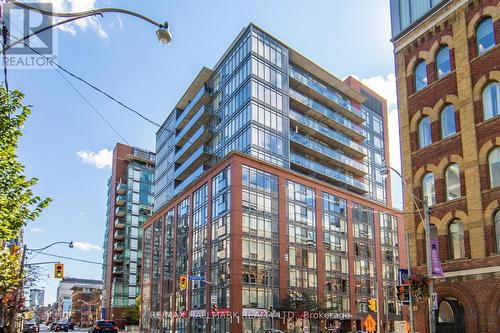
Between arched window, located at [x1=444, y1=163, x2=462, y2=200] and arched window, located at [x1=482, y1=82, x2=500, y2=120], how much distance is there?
2875mm

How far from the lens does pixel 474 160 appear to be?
74.6 feet

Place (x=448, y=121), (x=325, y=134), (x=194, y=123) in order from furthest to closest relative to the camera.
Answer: (x=194, y=123)
(x=325, y=134)
(x=448, y=121)

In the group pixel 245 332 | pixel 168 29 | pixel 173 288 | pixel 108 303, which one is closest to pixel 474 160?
pixel 168 29

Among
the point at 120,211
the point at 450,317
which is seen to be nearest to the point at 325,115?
the point at 450,317

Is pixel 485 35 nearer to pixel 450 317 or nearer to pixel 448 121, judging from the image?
pixel 448 121

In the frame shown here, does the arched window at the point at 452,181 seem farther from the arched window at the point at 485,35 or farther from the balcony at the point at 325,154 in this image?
the balcony at the point at 325,154

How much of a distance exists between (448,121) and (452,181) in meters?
3.11

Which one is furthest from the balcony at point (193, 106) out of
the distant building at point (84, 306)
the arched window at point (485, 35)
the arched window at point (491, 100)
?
the distant building at point (84, 306)

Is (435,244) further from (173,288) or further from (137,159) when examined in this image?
(137,159)

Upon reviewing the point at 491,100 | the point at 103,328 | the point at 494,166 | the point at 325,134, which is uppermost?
the point at 325,134

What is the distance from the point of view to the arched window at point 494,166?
22.0 m

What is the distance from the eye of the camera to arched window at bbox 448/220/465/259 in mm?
22984

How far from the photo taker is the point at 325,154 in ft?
226

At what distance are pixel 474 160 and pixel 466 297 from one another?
624 centimetres
